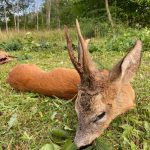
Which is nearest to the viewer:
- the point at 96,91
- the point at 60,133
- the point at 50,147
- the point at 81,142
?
the point at 81,142

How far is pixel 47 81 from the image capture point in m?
5.17

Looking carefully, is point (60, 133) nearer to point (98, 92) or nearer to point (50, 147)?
point (50, 147)

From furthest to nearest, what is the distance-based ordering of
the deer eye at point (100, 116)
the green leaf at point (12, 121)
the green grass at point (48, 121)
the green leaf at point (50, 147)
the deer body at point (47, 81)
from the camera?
1. the deer body at point (47, 81)
2. the green leaf at point (12, 121)
3. the green grass at point (48, 121)
4. the green leaf at point (50, 147)
5. the deer eye at point (100, 116)

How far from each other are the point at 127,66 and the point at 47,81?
1349 mm

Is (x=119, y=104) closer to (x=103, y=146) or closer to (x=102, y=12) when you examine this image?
(x=103, y=146)

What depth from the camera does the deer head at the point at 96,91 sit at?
12.8 ft

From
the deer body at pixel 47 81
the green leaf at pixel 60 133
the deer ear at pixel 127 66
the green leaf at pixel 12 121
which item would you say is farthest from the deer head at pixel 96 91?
the green leaf at pixel 12 121

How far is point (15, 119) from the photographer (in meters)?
4.74

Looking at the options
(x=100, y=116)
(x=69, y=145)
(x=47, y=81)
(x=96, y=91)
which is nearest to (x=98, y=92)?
(x=96, y=91)

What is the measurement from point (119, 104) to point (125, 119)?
273 millimetres

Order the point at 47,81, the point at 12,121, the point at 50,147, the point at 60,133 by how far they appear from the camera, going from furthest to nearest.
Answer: the point at 47,81 → the point at 12,121 → the point at 60,133 → the point at 50,147

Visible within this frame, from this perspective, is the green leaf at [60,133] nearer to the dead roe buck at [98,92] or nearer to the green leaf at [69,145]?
the green leaf at [69,145]

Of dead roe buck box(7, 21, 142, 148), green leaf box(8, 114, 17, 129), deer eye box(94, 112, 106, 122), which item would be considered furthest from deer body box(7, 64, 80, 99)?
deer eye box(94, 112, 106, 122)

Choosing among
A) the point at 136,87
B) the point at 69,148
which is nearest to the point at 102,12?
the point at 136,87
